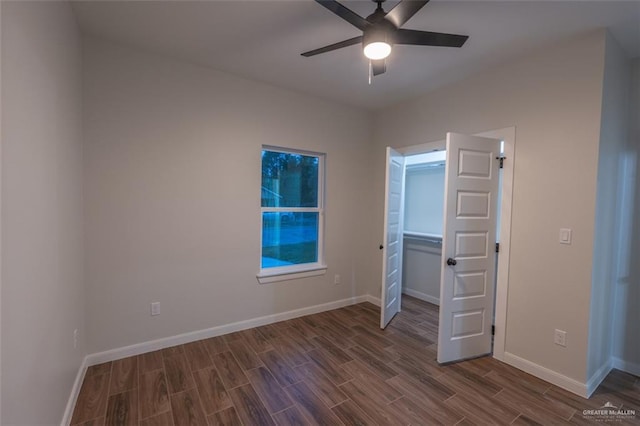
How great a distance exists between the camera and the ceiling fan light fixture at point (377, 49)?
1.65 m

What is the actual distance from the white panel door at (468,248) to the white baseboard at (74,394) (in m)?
2.73

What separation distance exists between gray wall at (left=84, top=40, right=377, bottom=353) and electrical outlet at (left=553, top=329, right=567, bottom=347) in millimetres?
2400

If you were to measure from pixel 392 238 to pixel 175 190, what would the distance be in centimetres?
237

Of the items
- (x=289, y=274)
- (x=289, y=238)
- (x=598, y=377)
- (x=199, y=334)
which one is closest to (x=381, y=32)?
(x=289, y=238)

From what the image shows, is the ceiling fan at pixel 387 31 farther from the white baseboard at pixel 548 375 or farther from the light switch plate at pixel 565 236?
the white baseboard at pixel 548 375

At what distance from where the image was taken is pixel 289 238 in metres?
3.48

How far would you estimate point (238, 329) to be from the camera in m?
2.99

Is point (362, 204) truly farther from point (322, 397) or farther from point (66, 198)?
point (66, 198)

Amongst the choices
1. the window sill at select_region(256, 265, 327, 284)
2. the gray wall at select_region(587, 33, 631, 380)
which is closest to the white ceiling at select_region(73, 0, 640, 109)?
the gray wall at select_region(587, 33, 631, 380)

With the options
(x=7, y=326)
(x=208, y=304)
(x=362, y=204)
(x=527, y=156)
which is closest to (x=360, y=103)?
(x=362, y=204)

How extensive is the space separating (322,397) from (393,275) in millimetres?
1729

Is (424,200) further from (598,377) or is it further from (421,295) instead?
(598,377)

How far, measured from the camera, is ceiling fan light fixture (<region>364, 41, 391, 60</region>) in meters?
1.65

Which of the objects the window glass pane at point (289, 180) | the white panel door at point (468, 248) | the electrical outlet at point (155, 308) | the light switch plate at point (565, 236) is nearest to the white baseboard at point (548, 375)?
the white panel door at point (468, 248)
